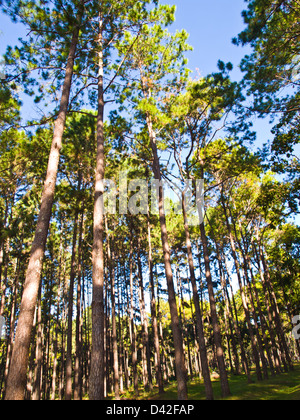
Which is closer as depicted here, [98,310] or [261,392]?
[98,310]

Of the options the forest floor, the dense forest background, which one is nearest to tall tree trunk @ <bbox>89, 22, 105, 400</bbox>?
the dense forest background

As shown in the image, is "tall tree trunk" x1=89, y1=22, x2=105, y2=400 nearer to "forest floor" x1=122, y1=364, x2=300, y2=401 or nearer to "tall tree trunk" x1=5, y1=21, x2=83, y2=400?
Result: "tall tree trunk" x1=5, y1=21, x2=83, y2=400

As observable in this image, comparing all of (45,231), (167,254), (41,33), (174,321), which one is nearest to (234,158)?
(167,254)

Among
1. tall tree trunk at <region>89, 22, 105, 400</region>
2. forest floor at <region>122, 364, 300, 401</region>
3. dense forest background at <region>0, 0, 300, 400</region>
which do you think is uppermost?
dense forest background at <region>0, 0, 300, 400</region>

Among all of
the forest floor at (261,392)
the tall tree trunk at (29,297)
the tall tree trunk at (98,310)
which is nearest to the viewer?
the tall tree trunk at (29,297)

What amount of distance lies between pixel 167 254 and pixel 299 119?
7.02m

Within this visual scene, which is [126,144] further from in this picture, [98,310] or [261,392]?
[261,392]

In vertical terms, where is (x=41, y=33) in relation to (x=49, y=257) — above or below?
above

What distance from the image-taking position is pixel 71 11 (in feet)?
26.8

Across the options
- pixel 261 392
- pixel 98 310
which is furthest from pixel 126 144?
pixel 261 392

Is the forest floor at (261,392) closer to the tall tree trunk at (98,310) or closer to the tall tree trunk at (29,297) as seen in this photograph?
the tall tree trunk at (98,310)

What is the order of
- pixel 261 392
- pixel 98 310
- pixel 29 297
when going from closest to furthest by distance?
pixel 29 297, pixel 98 310, pixel 261 392

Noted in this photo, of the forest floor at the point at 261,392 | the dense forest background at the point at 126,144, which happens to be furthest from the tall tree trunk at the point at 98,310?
the forest floor at the point at 261,392
